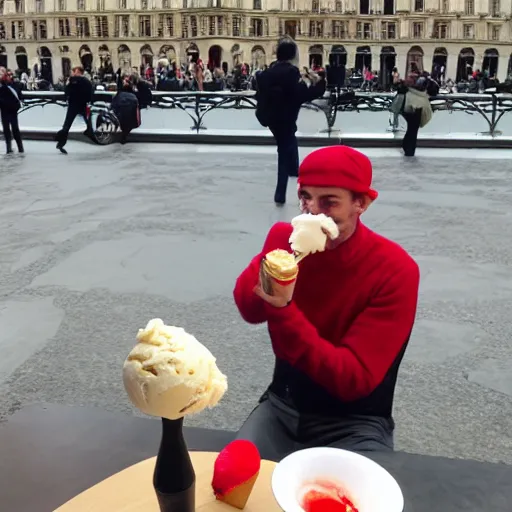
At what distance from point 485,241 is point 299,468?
4.78 meters

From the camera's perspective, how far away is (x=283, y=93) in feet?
20.9

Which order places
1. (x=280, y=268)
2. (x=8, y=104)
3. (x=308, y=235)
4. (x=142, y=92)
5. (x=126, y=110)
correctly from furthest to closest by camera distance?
(x=142, y=92) → (x=126, y=110) → (x=8, y=104) → (x=308, y=235) → (x=280, y=268)

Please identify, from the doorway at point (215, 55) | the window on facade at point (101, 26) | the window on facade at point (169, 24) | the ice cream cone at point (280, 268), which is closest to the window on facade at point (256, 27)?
the doorway at point (215, 55)

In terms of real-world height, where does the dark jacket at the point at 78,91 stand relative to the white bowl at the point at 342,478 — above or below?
above

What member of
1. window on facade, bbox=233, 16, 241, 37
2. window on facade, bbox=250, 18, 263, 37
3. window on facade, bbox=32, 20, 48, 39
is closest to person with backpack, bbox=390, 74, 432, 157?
window on facade, bbox=233, 16, 241, 37

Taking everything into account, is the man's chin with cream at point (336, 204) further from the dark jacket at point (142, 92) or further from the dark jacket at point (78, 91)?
the dark jacket at point (142, 92)

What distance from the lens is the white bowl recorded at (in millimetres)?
1008

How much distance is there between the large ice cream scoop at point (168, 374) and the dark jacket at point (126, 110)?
35.2ft

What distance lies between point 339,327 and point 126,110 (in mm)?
10225

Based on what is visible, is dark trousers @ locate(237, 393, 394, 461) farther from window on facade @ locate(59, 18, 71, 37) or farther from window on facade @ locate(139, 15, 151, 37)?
window on facade @ locate(59, 18, 71, 37)

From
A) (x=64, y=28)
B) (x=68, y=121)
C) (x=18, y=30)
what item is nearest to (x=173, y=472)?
(x=68, y=121)

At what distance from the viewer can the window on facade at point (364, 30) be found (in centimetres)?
5712

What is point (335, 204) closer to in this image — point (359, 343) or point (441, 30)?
point (359, 343)

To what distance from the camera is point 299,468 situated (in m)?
1.07
